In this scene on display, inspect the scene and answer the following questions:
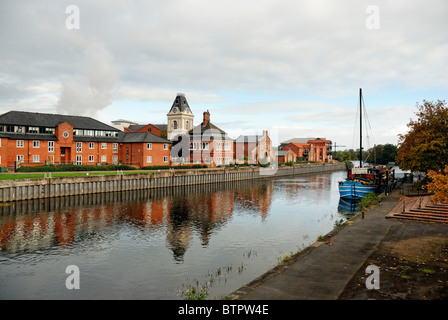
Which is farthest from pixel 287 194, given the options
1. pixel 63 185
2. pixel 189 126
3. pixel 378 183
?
pixel 189 126

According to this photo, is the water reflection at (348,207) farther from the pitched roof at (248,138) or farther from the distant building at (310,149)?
the distant building at (310,149)

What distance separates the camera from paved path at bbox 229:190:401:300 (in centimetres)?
→ 1230

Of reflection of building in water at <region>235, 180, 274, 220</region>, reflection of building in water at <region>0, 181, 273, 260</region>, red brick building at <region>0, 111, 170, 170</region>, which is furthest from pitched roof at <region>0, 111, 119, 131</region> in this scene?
reflection of building in water at <region>235, 180, 274, 220</region>

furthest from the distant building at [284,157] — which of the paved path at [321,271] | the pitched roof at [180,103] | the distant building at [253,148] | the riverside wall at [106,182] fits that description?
the paved path at [321,271]

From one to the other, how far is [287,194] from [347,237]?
114ft

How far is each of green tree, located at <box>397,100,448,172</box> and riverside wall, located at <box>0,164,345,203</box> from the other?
37.4 metres

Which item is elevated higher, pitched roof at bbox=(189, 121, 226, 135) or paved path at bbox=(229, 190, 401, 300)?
pitched roof at bbox=(189, 121, 226, 135)

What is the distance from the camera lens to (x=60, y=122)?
65.3 m

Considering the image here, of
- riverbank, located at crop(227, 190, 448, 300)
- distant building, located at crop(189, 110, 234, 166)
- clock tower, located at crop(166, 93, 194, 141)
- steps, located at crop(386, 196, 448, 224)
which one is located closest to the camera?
riverbank, located at crop(227, 190, 448, 300)

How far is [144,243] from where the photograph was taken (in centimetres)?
2422

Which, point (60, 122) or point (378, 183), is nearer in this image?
point (378, 183)

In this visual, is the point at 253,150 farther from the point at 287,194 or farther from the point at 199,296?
the point at 199,296

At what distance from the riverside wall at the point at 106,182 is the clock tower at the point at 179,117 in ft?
89.0

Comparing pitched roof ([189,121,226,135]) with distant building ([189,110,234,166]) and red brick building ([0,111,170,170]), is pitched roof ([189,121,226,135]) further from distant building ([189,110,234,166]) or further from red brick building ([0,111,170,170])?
red brick building ([0,111,170,170])
